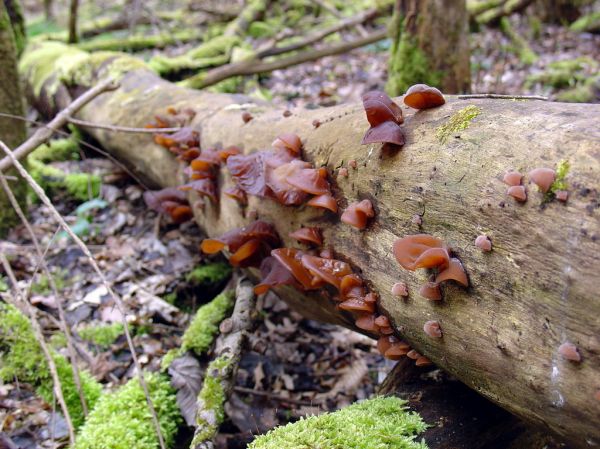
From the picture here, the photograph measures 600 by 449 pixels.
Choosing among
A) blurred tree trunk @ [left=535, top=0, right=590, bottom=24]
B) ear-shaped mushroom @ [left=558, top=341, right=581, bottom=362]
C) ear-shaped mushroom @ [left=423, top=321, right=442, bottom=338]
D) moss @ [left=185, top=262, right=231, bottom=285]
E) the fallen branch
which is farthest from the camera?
blurred tree trunk @ [left=535, top=0, right=590, bottom=24]

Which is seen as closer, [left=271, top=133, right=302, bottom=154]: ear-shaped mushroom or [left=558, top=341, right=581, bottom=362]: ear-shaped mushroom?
[left=558, top=341, right=581, bottom=362]: ear-shaped mushroom

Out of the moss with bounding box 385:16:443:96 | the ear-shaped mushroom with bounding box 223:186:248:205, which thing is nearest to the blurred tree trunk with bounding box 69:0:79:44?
the moss with bounding box 385:16:443:96

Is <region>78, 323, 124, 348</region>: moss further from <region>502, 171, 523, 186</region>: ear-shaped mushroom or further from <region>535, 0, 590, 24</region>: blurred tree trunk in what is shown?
<region>535, 0, 590, 24</region>: blurred tree trunk

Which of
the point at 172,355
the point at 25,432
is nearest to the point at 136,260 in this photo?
the point at 172,355

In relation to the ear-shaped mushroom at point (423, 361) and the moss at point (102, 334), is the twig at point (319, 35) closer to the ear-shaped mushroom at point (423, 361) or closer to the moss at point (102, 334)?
the moss at point (102, 334)

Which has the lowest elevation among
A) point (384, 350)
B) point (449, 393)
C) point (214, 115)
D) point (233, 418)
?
point (233, 418)

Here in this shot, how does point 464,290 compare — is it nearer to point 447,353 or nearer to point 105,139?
point 447,353
